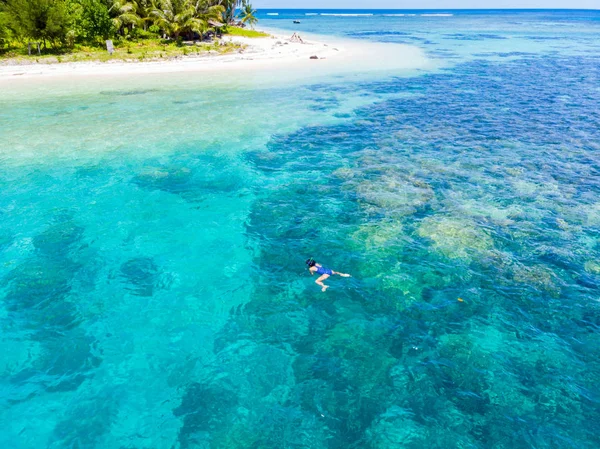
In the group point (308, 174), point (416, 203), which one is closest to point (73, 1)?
point (308, 174)

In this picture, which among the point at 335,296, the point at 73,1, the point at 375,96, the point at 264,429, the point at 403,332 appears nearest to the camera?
the point at 264,429

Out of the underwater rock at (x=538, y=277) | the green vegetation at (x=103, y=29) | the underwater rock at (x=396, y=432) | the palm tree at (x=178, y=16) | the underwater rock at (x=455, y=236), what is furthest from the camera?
the palm tree at (x=178, y=16)

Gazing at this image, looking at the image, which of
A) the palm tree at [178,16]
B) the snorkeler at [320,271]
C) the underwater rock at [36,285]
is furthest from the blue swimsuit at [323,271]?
the palm tree at [178,16]

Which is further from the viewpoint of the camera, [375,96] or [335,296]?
[375,96]

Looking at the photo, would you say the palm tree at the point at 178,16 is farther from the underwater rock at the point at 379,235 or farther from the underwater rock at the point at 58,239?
the underwater rock at the point at 379,235

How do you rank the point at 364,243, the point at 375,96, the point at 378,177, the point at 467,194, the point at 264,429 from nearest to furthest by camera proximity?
the point at 264,429 → the point at 364,243 → the point at 467,194 → the point at 378,177 → the point at 375,96

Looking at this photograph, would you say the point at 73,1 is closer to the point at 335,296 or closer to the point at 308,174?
the point at 308,174

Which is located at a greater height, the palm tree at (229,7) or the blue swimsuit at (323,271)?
the palm tree at (229,7)
